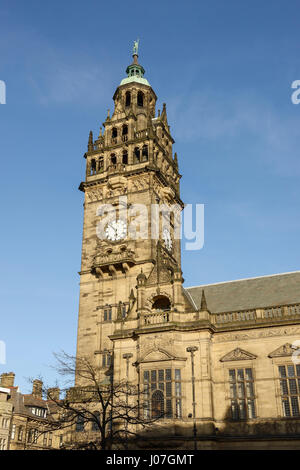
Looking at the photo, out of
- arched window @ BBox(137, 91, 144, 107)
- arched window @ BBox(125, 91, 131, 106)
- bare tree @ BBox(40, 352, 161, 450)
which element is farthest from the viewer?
arched window @ BBox(137, 91, 144, 107)

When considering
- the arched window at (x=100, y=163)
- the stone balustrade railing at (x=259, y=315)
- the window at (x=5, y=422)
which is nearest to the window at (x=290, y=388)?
the stone balustrade railing at (x=259, y=315)

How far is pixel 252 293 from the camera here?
3928cm

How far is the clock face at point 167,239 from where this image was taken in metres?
47.2

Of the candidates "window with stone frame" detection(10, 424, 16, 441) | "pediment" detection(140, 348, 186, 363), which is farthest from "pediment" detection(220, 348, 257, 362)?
"window with stone frame" detection(10, 424, 16, 441)

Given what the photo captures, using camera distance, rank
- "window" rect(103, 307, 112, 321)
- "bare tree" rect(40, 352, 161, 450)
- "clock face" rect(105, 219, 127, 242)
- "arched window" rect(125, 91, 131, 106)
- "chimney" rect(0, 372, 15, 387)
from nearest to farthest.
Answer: "bare tree" rect(40, 352, 161, 450), "window" rect(103, 307, 112, 321), "clock face" rect(105, 219, 127, 242), "arched window" rect(125, 91, 131, 106), "chimney" rect(0, 372, 15, 387)

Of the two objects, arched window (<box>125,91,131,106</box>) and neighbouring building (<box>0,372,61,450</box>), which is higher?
arched window (<box>125,91,131,106</box>)

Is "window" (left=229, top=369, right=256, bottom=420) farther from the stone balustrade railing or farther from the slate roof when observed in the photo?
the slate roof

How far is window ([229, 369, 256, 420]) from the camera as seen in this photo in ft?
105

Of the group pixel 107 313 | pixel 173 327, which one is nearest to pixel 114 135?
pixel 107 313

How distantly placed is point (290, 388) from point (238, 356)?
391 cm

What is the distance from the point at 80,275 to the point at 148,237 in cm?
741

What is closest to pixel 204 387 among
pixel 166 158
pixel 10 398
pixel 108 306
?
pixel 108 306

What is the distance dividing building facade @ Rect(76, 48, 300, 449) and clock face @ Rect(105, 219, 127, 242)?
0.11 m

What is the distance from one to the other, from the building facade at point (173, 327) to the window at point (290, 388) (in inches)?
2.4
